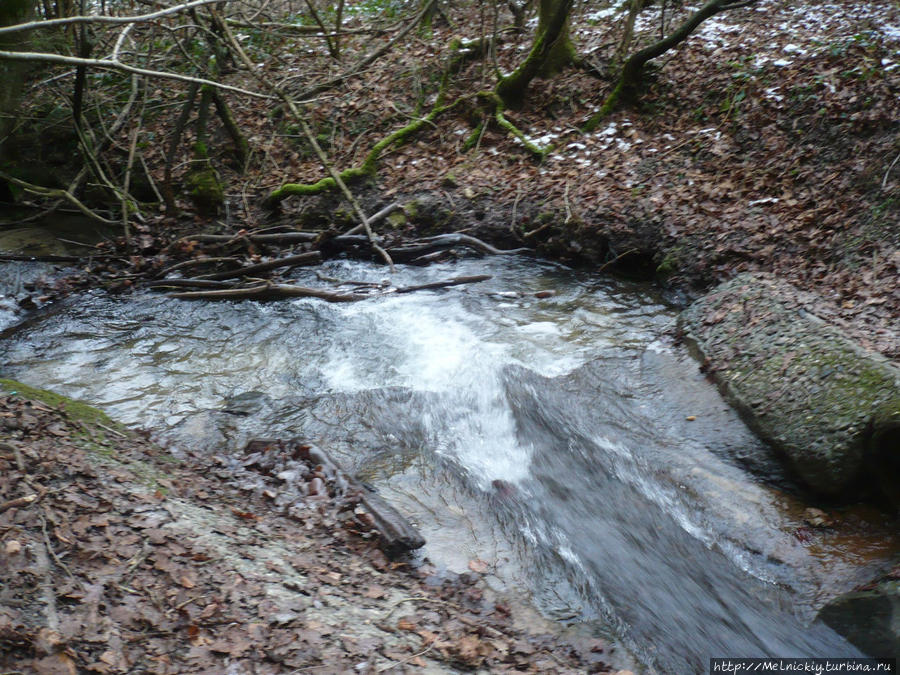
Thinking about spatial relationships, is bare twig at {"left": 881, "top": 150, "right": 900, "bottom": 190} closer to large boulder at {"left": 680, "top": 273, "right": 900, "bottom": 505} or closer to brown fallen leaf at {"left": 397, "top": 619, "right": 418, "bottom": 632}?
large boulder at {"left": 680, "top": 273, "right": 900, "bottom": 505}

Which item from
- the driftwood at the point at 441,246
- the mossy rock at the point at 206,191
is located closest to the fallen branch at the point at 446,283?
the driftwood at the point at 441,246

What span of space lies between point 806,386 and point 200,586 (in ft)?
15.0

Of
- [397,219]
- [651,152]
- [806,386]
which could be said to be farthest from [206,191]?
[806,386]

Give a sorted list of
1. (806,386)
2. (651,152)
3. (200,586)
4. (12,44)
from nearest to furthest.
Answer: (200,586) → (806,386) → (12,44) → (651,152)

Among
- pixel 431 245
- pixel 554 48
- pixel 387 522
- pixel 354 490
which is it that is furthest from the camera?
pixel 554 48

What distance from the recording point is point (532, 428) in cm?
566

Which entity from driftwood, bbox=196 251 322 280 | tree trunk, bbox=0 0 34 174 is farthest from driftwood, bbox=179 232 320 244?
tree trunk, bbox=0 0 34 174

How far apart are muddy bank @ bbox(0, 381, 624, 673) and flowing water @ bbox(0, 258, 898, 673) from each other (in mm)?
551

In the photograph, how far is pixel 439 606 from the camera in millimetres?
3635

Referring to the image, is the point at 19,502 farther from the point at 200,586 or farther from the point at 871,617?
the point at 871,617

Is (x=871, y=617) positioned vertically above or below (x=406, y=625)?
below

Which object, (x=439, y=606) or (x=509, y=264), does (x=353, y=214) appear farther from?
(x=439, y=606)

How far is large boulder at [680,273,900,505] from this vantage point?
427 cm

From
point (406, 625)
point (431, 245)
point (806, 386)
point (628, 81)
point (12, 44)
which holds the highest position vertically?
point (12, 44)
